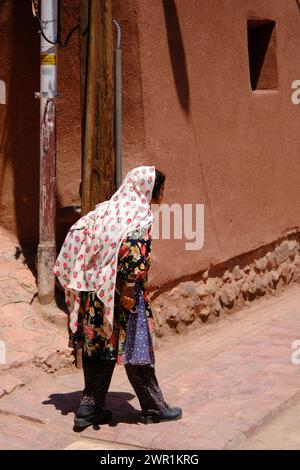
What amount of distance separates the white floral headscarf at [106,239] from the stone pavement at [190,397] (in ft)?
2.22

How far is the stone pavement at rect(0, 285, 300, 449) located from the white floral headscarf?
0.68 metres

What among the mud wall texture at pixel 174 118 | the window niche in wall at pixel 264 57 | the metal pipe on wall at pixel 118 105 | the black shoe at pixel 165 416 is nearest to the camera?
the black shoe at pixel 165 416

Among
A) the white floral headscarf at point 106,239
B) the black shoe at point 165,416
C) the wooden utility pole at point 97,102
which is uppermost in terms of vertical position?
the wooden utility pole at point 97,102

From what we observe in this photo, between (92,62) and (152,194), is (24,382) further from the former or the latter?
(92,62)

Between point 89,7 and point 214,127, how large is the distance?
212cm

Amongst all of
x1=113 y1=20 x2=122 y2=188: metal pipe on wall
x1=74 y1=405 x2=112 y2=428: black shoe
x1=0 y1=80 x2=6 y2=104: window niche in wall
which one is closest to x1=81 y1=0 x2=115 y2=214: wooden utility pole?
x1=113 y1=20 x2=122 y2=188: metal pipe on wall

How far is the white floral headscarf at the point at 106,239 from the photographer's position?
16.2 ft

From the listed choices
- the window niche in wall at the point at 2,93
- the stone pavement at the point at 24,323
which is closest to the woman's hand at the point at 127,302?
the stone pavement at the point at 24,323

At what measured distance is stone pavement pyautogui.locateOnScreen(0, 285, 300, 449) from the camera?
5.08m

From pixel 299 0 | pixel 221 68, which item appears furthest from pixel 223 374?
pixel 299 0

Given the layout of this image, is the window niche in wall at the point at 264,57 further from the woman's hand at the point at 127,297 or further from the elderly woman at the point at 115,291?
the woman's hand at the point at 127,297

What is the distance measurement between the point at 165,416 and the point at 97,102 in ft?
8.08
